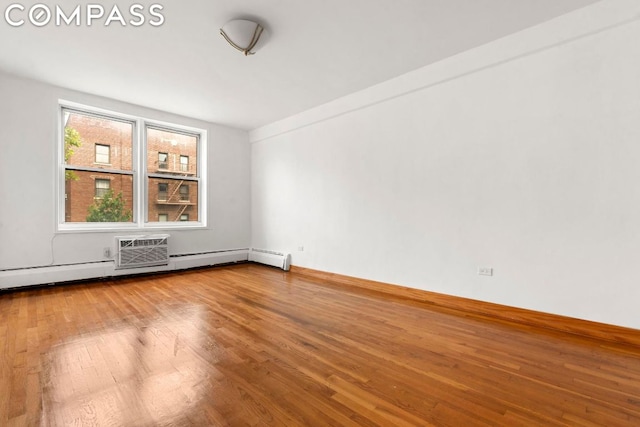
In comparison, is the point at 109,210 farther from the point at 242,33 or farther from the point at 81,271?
the point at 242,33

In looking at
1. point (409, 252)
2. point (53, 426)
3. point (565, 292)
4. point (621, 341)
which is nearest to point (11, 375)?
point (53, 426)

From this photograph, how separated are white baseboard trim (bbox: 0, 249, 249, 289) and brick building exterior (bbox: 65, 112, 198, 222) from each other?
0.75 metres

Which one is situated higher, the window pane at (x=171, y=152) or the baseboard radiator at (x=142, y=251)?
the window pane at (x=171, y=152)

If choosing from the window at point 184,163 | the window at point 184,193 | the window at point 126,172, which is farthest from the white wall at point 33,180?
the window at point 184,193

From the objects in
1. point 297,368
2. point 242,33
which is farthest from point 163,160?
point 297,368

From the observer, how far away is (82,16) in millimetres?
2697

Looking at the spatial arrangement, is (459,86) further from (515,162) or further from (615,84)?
(615,84)

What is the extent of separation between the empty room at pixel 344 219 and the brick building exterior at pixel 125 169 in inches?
1.5

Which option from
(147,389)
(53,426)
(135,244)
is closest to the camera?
(53,426)

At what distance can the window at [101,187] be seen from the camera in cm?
467

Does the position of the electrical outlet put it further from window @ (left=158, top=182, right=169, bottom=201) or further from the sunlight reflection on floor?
window @ (left=158, top=182, right=169, bottom=201)

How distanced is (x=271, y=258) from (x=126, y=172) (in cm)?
294

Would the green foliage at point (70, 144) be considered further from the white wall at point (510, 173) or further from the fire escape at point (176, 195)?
the white wall at point (510, 173)

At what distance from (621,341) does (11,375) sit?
4.46 meters
